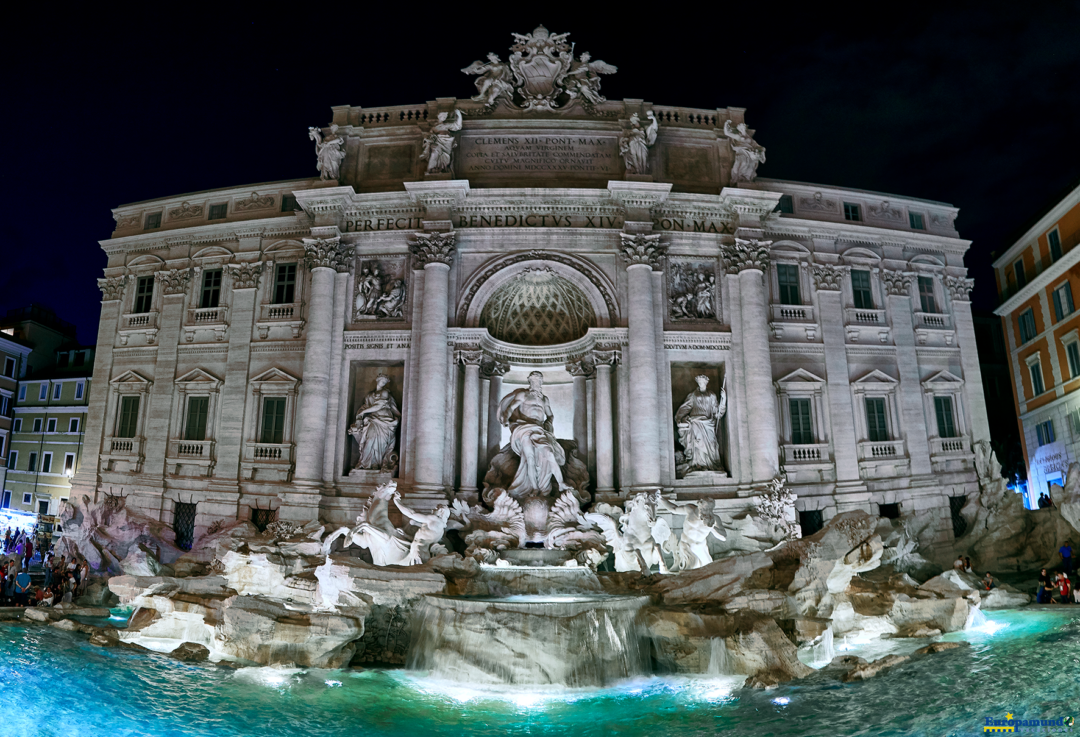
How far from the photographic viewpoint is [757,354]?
22.7 metres

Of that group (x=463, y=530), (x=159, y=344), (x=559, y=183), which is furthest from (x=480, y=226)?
(x=159, y=344)

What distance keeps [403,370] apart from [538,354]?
182 inches

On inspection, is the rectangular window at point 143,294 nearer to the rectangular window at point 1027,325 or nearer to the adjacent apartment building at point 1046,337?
the adjacent apartment building at point 1046,337

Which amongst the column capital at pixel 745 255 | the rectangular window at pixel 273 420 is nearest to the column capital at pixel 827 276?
the column capital at pixel 745 255

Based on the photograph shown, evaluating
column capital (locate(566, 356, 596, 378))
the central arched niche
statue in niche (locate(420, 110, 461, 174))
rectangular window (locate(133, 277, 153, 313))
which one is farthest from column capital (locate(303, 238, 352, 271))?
column capital (locate(566, 356, 596, 378))

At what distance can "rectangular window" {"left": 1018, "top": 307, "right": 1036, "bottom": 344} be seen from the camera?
2889 centimetres

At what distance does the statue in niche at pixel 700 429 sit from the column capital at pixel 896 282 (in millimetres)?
8397

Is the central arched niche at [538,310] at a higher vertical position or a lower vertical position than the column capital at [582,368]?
higher

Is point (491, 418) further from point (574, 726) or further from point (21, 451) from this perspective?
point (21, 451)

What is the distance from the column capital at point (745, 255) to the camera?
2364 cm

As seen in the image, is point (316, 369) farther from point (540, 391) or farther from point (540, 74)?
point (540, 74)

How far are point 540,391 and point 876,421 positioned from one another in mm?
12135

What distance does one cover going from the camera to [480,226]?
23734mm

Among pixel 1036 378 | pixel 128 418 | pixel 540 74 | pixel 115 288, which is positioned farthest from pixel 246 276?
pixel 1036 378
